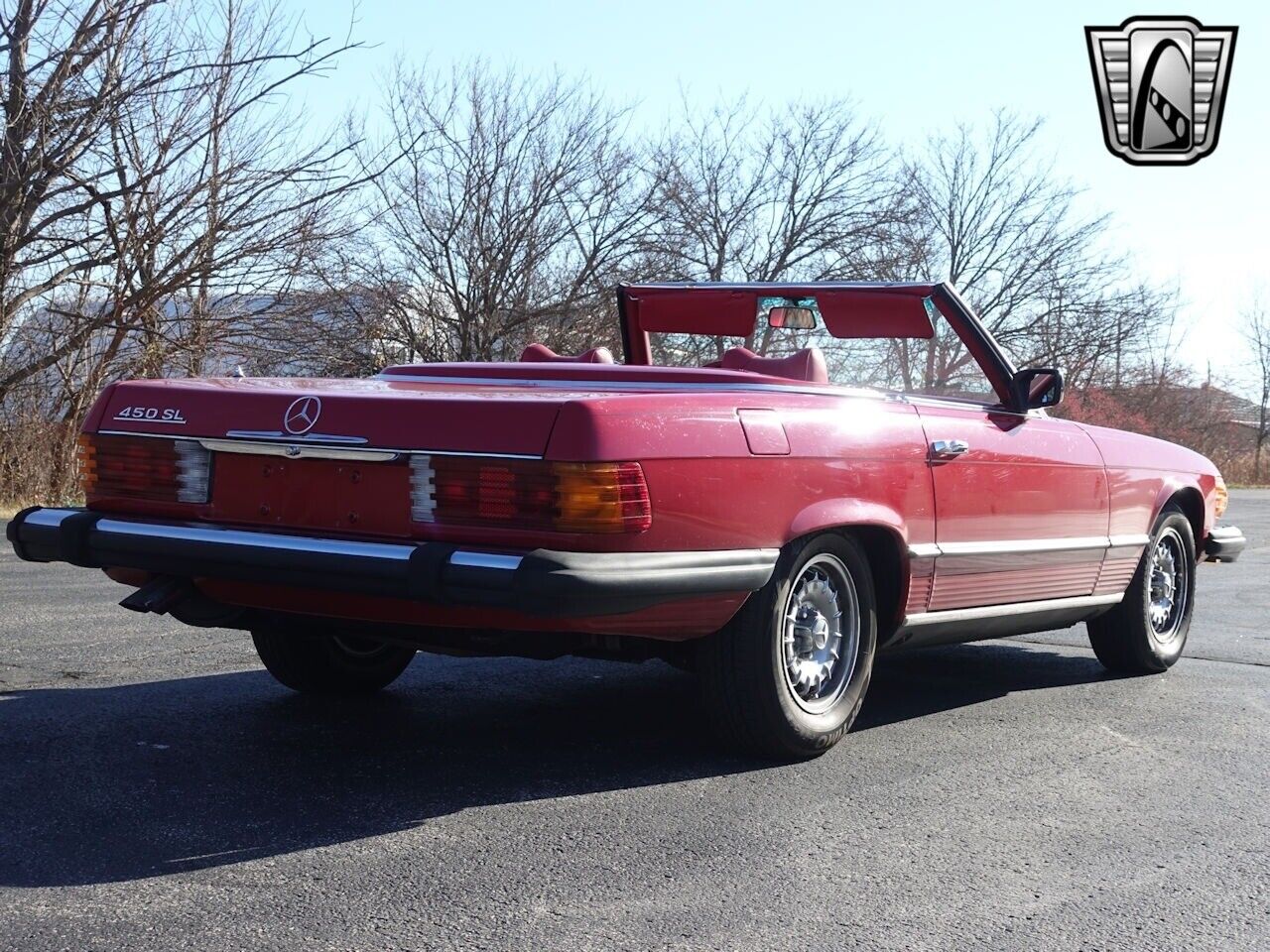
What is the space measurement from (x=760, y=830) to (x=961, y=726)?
1.68 meters

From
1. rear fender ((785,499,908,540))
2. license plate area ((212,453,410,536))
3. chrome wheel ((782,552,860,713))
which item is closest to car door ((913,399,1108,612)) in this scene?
rear fender ((785,499,908,540))

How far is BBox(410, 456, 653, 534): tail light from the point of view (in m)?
3.85

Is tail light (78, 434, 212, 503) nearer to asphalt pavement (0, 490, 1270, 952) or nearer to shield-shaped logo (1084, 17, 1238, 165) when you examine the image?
asphalt pavement (0, 490, 1270, 952)

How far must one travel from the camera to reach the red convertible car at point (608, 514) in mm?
3889

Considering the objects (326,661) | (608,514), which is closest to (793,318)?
(326,661)

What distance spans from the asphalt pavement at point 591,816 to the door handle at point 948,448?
0.96 m

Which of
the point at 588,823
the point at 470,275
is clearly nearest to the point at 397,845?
the point at 588,823

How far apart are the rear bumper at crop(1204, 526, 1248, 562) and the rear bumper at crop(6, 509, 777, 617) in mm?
3869

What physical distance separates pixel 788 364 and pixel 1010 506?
1.06m

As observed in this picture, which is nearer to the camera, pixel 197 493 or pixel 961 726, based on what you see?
pixel 197 493

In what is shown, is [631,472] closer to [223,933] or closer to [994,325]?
[223,933]

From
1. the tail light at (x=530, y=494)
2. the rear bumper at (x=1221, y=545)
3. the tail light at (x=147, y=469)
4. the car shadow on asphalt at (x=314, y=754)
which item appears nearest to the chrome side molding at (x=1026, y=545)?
the car shadow on asphalt at (x=314, y=754)

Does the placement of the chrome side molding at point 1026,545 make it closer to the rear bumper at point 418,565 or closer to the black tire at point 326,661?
the rear bumper at point 418,565

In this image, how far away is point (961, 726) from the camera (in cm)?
524
